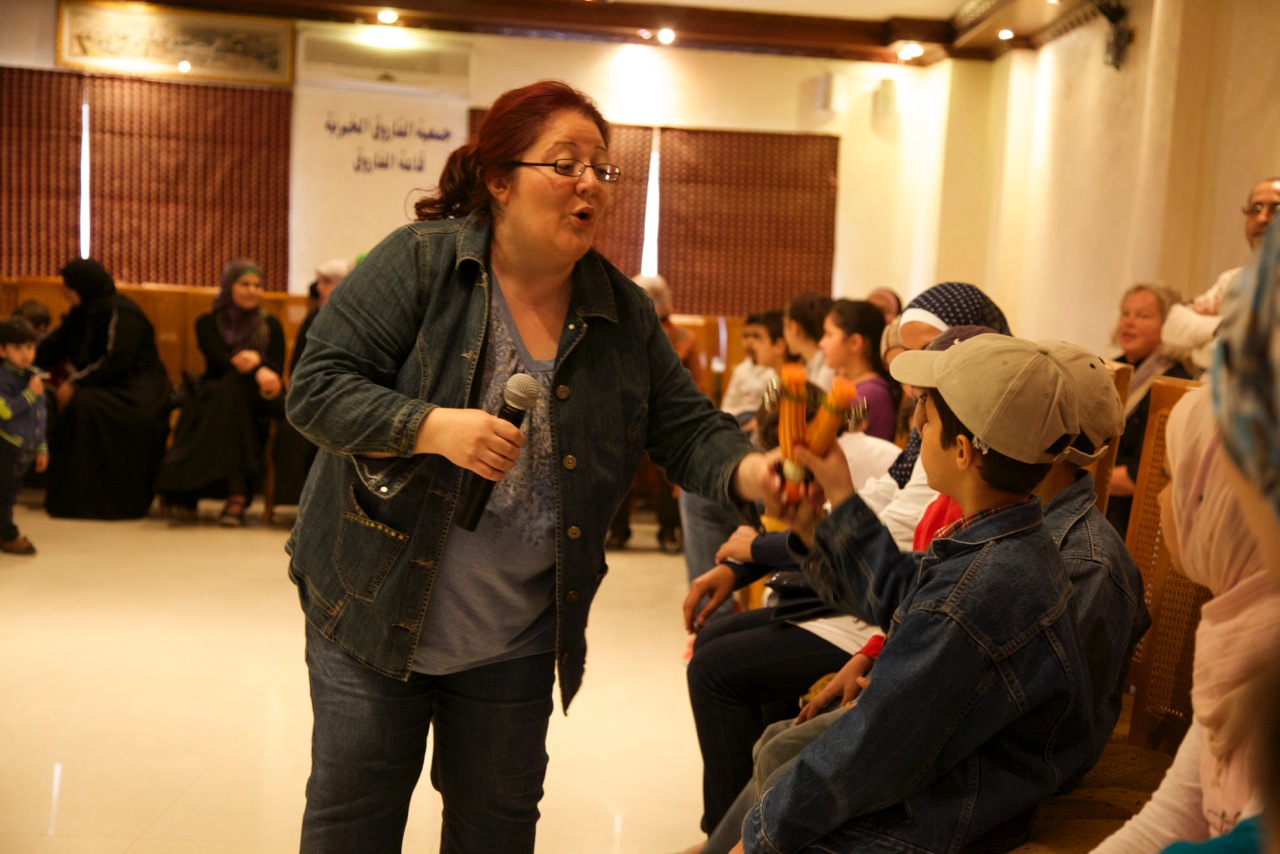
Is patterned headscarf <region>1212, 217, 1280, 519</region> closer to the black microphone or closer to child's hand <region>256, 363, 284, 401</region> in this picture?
the black microphone

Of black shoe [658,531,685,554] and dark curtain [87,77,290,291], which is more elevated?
dark curtain [87,77,290,291]

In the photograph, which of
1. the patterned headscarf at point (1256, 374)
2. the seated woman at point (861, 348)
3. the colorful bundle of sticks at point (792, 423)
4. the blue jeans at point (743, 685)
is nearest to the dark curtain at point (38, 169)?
the seated woman at point (861, 348)

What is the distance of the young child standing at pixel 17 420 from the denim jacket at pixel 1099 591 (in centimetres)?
550

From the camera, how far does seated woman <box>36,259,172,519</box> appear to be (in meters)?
6.86

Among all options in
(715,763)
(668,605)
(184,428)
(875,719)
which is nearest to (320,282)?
(184,428)

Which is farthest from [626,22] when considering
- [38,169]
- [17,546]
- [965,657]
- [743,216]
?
[965,657]

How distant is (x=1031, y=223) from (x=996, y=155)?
3.20ft

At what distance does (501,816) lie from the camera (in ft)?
6.08

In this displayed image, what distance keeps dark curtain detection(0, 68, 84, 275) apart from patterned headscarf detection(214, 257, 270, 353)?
4.12 m

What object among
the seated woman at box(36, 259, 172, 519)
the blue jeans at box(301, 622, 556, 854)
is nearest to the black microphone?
the blue jeans at box(301, 622, 556, 854)

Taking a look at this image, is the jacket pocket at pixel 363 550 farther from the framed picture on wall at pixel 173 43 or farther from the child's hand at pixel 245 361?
the framed picture on wall at pixel 173 43

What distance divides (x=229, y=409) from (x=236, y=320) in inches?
23.3

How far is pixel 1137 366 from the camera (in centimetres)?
452

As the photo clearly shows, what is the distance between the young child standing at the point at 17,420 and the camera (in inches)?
229
